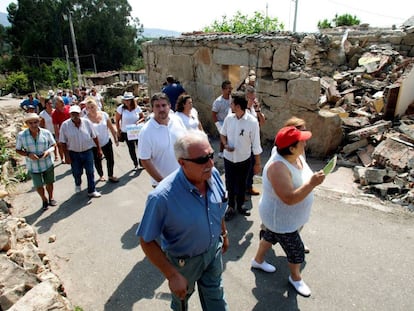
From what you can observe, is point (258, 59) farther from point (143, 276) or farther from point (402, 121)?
point (143, 276)

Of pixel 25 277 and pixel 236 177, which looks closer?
pixel 25 277

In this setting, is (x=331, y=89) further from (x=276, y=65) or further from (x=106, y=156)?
(x=106, y=156)

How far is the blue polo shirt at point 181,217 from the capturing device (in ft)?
6.73

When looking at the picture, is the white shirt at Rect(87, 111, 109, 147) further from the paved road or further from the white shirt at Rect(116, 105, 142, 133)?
the paved road

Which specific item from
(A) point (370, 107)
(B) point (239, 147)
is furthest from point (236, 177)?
(A) point (370, 107)

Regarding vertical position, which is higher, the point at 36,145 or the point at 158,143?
the point at 158,143

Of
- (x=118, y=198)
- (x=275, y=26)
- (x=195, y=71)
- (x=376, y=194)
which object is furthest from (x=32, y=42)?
(x=376, y=194)

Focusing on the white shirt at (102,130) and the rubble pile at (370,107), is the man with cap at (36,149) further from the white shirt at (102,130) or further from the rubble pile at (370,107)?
the rubble pile at (370,107)

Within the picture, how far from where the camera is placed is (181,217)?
6.88ft

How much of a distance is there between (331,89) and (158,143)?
5504mm

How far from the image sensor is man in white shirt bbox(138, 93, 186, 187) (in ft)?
11.5

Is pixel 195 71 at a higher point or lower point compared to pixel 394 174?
higher

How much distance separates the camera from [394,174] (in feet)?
16.9

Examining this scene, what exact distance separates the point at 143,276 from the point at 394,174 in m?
4.40
